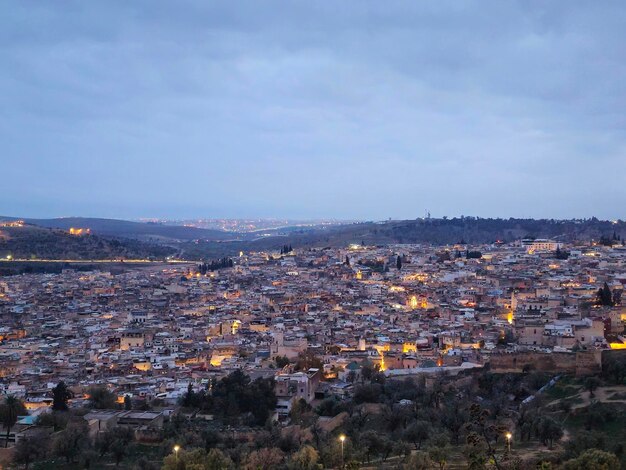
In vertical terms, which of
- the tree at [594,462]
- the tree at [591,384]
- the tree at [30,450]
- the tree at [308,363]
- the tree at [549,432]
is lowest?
the tree at [30,450]

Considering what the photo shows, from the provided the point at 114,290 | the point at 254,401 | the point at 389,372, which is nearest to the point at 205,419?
the point at 254,401

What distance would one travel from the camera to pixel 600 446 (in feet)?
51.2

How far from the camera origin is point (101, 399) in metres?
21.7

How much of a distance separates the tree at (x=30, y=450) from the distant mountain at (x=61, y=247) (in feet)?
224

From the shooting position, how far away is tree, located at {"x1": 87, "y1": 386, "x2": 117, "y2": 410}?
21.5 m

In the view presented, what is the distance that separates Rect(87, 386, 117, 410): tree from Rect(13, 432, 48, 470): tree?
3714 mm

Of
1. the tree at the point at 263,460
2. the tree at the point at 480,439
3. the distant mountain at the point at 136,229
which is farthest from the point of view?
the distant mountain at the point at 136,229

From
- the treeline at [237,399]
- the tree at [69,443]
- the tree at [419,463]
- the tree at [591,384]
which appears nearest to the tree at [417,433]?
the tree at [419,463]

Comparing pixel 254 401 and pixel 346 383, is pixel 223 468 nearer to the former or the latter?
pixel 254 401

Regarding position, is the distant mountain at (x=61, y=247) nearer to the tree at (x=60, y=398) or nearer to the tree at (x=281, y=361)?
the tree at (x=281, y=361)

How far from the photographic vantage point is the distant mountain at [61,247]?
84.8 m

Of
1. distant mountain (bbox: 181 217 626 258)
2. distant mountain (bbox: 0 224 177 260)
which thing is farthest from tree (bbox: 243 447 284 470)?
distant mountain (bbox: 181 217 626 258)

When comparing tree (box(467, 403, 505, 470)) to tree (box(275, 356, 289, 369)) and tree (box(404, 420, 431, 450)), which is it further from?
tree (box(275, 356, 289, 369))

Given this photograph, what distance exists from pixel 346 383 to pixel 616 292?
18.3 metres
